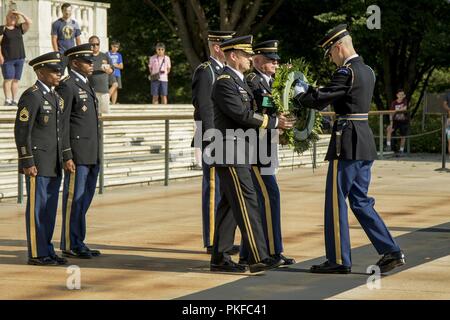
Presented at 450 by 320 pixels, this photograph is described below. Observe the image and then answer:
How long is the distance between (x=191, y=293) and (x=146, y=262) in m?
1.74

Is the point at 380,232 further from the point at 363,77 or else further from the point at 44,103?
the point at 44,103

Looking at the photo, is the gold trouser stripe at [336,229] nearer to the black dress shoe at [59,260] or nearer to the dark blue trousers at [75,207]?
the black dress shoe at [59,260]

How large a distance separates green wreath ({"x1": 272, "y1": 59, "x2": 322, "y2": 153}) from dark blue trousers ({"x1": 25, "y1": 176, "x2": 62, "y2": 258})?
6.58ft

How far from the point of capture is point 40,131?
10.4 m

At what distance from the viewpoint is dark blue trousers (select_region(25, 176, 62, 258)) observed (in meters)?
10.3

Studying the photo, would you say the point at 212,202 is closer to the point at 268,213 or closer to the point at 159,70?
the point at 268,213

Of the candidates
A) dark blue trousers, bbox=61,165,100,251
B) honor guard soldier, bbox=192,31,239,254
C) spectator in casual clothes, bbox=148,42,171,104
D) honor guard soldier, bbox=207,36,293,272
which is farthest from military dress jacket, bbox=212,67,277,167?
spectator in casual clothes, bbox=148,42,171,104

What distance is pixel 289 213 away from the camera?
1449cm

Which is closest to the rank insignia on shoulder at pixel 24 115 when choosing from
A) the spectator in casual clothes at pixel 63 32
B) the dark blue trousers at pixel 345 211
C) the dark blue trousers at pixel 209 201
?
the dark blue trousers at pixel 209 201

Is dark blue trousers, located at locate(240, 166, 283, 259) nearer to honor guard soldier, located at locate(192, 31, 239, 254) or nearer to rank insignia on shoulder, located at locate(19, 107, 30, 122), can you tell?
honor guard soldier, located at locate(192, 31, 239, 254)

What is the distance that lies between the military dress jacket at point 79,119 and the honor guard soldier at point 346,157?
7.18 feet

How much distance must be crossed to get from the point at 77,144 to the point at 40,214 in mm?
818

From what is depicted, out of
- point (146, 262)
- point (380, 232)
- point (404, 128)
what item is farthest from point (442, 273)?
point (404, 128)
